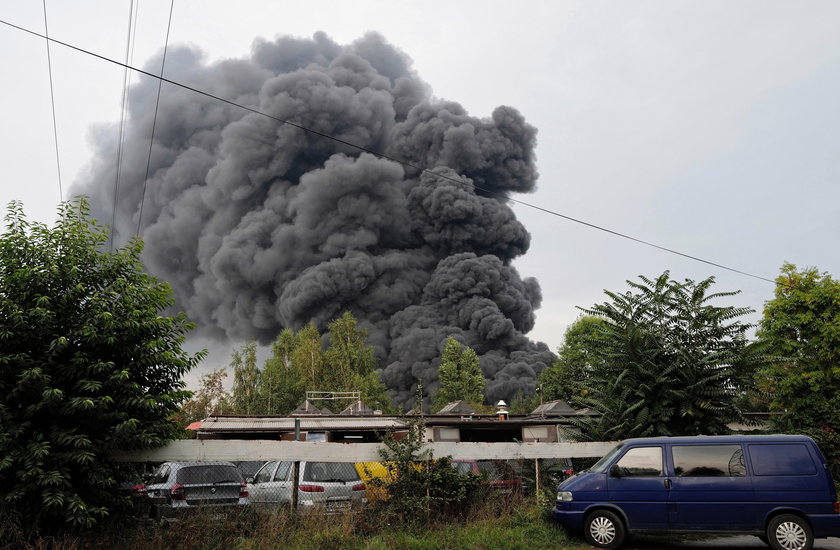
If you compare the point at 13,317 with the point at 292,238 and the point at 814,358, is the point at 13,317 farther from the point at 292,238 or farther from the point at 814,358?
the point at 292,238

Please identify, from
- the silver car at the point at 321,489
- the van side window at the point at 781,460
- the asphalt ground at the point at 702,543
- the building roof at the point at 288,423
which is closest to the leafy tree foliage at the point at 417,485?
the silver car at the point at 321,489

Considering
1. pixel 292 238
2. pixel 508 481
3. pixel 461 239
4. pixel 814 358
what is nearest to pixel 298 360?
pixel 292 238

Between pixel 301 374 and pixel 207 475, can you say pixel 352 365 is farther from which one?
pixel 207 475

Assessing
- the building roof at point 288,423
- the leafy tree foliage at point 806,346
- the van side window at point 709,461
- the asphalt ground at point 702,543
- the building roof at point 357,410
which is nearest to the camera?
the van side window at point 709,461

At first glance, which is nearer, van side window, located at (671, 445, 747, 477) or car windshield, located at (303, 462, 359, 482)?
van side window, located at (671, 445, 747, 477)

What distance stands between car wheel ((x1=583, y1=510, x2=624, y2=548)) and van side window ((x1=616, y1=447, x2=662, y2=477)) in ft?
2.26

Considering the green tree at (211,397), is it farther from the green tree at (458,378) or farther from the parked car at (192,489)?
the parked car at (192,489)

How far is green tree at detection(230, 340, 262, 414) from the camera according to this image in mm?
57594

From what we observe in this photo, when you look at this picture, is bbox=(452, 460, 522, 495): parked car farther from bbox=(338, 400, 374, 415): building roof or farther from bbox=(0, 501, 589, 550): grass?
bbox=(338, 400, 374, 415): building roof

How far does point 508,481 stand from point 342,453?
10.7 ft

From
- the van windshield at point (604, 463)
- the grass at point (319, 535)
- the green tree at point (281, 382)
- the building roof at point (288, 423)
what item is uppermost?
the green tree at point (281, 382)

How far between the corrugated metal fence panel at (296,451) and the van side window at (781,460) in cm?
333

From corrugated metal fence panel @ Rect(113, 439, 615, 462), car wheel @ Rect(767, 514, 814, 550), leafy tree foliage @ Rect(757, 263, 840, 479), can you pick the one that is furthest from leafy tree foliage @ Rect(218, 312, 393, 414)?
car wheel @ Rect(767, 514, 814, 550)

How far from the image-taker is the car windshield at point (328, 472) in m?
10.4
